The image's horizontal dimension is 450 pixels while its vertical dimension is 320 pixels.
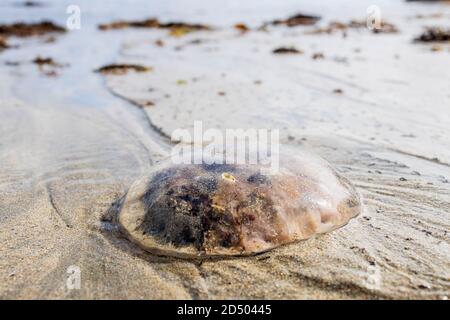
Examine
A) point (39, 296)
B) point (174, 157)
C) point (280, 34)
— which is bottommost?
point (39, 296)

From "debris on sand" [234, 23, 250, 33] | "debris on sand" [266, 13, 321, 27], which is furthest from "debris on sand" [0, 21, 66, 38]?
"debris on sand" [266, 13, 321, 27]

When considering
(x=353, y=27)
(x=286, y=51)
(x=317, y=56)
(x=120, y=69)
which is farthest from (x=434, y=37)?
(x=120, y=69)

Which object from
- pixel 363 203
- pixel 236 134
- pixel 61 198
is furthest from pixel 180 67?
pixel 363 203

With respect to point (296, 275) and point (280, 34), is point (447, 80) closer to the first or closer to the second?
point (296, 275)

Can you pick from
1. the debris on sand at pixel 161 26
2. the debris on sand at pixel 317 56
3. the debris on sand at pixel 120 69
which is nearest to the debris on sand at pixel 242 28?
the debris on sand at pixel 161 26

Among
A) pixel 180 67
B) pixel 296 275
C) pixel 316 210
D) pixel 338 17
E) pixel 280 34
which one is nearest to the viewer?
pixel 296 275

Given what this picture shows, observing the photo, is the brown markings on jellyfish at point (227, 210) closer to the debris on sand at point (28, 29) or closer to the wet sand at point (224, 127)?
the wet sand at point (224, 127)

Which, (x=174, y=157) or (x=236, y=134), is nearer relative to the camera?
(x=174, y=157)
